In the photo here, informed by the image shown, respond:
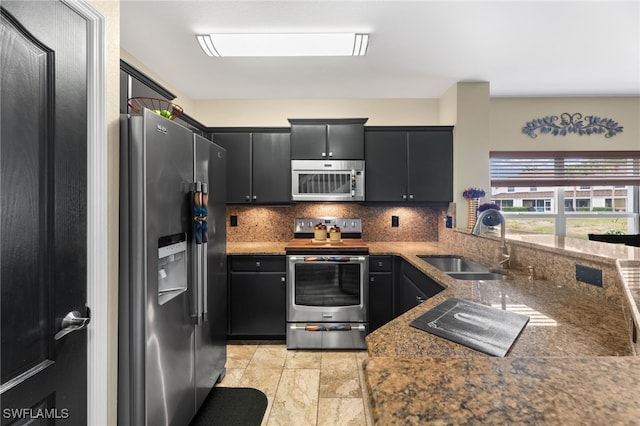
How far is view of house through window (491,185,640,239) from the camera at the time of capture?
3.65 meters

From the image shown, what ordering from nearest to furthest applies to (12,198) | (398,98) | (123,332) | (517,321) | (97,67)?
(12,198)
(517,321)
(97,67)
(123,332)
(398,98)

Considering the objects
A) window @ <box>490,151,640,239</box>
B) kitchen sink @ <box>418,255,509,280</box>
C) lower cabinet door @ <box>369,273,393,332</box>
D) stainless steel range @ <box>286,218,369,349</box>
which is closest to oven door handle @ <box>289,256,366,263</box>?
stainless steel range @ <box>286,218,369,349</box>

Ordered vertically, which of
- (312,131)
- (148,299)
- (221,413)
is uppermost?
(312,131)

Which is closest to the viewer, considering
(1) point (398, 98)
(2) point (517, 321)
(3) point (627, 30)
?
(2) point (517, 321)

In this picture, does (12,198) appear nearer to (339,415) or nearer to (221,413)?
(221,413)

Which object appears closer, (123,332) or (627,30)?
(123,332)

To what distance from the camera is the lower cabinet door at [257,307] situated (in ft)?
9.49

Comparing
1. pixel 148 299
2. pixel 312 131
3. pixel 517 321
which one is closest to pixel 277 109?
pixel 312 131

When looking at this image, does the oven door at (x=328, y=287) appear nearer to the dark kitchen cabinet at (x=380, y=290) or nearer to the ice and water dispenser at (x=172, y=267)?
the dark kitchen cabinet at (x=380, y=290)

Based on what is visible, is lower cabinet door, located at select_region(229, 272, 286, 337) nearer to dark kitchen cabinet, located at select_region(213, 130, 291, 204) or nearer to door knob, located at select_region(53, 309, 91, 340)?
dark kitchen cabinet, located at select_region(213, 130, 291, 204)

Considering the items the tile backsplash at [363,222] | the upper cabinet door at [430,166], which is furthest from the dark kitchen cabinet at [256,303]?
the upper cabinet door at [430,166]

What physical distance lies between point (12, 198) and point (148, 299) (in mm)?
705

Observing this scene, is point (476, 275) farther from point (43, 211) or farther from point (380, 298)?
point (43, 211)

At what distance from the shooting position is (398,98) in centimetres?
352
